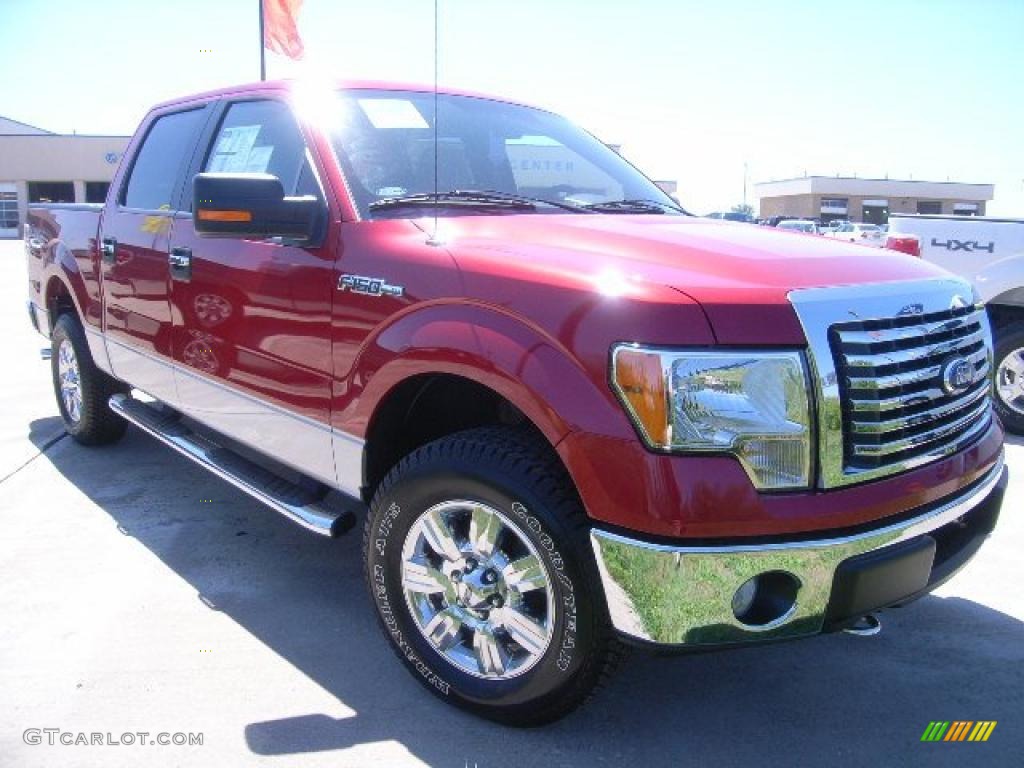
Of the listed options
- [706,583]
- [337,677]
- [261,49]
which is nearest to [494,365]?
[706,583]

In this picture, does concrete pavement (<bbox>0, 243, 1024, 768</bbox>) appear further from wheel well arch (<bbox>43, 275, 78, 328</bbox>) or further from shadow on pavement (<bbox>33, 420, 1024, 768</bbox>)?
wheel well arch (<bbox>43, 275, 78, 328</bbox>)

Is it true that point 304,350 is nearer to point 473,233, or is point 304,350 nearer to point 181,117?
point 473,233

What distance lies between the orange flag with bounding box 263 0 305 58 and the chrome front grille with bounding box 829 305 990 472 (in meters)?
11.4

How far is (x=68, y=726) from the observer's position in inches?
99.6

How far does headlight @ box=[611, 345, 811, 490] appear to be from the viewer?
6.57 feet

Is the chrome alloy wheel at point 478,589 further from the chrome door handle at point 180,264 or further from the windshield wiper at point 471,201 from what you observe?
the chrome door handle at point 180,264

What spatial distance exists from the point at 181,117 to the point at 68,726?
3.01m

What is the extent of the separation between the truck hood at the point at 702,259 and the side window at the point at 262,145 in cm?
76

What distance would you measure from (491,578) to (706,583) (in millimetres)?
694

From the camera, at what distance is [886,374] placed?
7.10 ft

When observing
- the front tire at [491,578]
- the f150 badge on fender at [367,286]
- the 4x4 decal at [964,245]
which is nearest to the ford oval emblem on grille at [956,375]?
the front tire at [491,578]

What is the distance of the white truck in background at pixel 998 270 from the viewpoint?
19.3 feet

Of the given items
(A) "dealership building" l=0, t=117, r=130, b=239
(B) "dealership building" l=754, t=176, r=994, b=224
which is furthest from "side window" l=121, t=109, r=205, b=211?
(B) "dealership building" l=754, t=176, r=994, b=224

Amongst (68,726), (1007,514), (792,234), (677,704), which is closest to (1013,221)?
(1007,514)
